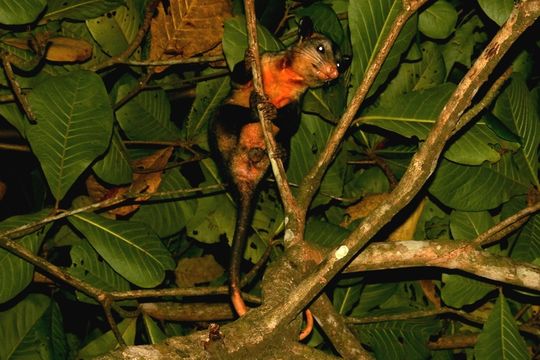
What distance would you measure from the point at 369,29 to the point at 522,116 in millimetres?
826

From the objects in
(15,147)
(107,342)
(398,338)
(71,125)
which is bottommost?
(107,342)

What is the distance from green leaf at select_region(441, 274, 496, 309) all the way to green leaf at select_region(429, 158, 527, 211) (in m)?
0.32

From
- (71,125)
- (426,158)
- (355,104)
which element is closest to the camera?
(426,158)

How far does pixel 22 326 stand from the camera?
11.0 feet

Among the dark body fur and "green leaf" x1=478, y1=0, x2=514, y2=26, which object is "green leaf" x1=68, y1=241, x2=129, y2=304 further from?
"green leaf" x1=478, y1=0, x2=514, y2=26

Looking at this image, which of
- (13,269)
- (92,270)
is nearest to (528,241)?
(92,270)

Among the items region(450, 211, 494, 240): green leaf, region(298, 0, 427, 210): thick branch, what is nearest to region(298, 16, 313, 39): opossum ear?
region(298, 0, 427, 210): thick branch

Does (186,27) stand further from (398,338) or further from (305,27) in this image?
(398,338)

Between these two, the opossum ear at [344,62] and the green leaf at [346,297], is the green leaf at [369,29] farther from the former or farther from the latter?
the green leaf at [346,297]

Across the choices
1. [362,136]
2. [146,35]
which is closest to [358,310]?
[362,136]

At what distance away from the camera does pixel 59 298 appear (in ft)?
12.1

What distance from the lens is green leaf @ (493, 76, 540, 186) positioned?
3367mm

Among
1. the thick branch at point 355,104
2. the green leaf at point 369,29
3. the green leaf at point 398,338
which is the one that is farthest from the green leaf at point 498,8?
the green leaf at point 398,338

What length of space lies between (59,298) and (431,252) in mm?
1955
